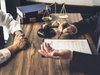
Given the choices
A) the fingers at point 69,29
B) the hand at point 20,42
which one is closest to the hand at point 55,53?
the hand at point 20,42

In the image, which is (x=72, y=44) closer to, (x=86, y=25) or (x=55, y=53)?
(x=55, y=53)

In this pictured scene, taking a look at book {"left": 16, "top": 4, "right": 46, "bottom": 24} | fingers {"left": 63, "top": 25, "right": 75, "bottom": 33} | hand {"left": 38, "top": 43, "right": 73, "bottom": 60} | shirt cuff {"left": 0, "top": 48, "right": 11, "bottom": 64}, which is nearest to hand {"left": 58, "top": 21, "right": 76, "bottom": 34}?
fingers {"left": 63, "top": 25, "right": 75, "bottom": 33}

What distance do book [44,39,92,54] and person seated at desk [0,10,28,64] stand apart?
0.19 m

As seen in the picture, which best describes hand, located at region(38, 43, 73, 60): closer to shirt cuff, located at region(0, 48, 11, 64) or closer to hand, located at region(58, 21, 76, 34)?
shirt cuff, located at region(0, 48, 11, 64)

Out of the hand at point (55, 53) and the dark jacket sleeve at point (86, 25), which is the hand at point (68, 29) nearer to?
the dark jacket sleeve at point (86, 25)

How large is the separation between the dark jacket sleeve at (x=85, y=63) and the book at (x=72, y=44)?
14 cm

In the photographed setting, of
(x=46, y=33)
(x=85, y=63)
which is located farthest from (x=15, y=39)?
(x=85, y=63)

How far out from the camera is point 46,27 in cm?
168

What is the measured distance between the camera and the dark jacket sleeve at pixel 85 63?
1225 mm

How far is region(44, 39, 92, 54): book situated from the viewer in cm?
143

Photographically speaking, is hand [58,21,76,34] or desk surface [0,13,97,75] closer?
desk surface [0,13,97,75]

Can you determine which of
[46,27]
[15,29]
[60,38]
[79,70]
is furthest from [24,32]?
[79,70]

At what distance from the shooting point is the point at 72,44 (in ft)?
4.93

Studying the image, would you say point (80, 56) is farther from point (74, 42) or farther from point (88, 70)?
point (74, 42)
